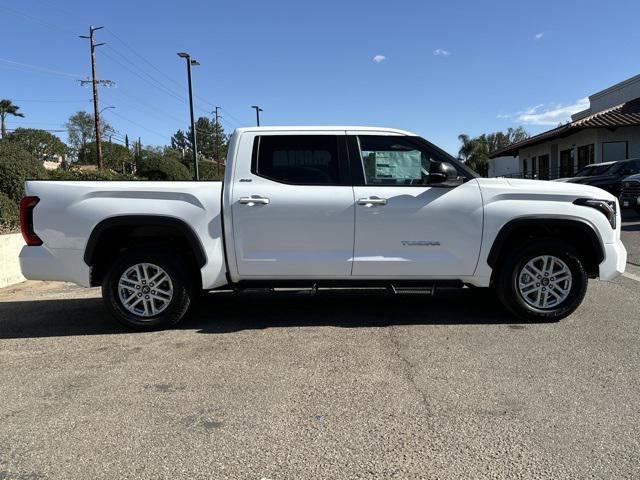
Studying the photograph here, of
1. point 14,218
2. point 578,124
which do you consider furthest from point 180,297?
point 578,124

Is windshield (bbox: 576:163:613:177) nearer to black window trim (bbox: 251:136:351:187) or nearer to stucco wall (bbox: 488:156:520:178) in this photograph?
black window trim (bbox: 251:136:351:187)

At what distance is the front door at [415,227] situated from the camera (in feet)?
16.6

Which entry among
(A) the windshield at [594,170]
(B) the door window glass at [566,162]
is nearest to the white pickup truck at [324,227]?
(A) the windshield at [594,170]

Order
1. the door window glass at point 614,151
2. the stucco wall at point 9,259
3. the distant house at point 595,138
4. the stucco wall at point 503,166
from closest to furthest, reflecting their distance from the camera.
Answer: the stucco wall at point 9,259
the distant house at point 595,138
the door window glass at point 614,151
the stucco wall at point 503,166

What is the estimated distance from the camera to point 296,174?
520 cm

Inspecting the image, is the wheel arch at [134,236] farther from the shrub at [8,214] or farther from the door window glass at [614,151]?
the door window glass at [614,151]

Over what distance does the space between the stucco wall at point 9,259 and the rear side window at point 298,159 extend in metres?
5.34

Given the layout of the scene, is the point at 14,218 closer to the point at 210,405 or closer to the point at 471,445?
the point at 210,405

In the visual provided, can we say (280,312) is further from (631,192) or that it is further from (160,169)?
(160,169)

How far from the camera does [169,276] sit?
516 cm

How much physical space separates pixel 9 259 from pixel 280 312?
5.20m

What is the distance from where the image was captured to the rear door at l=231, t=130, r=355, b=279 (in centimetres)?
505

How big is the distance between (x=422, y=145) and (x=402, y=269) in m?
1.29

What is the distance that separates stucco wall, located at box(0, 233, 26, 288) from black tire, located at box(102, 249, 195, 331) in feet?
13.5
